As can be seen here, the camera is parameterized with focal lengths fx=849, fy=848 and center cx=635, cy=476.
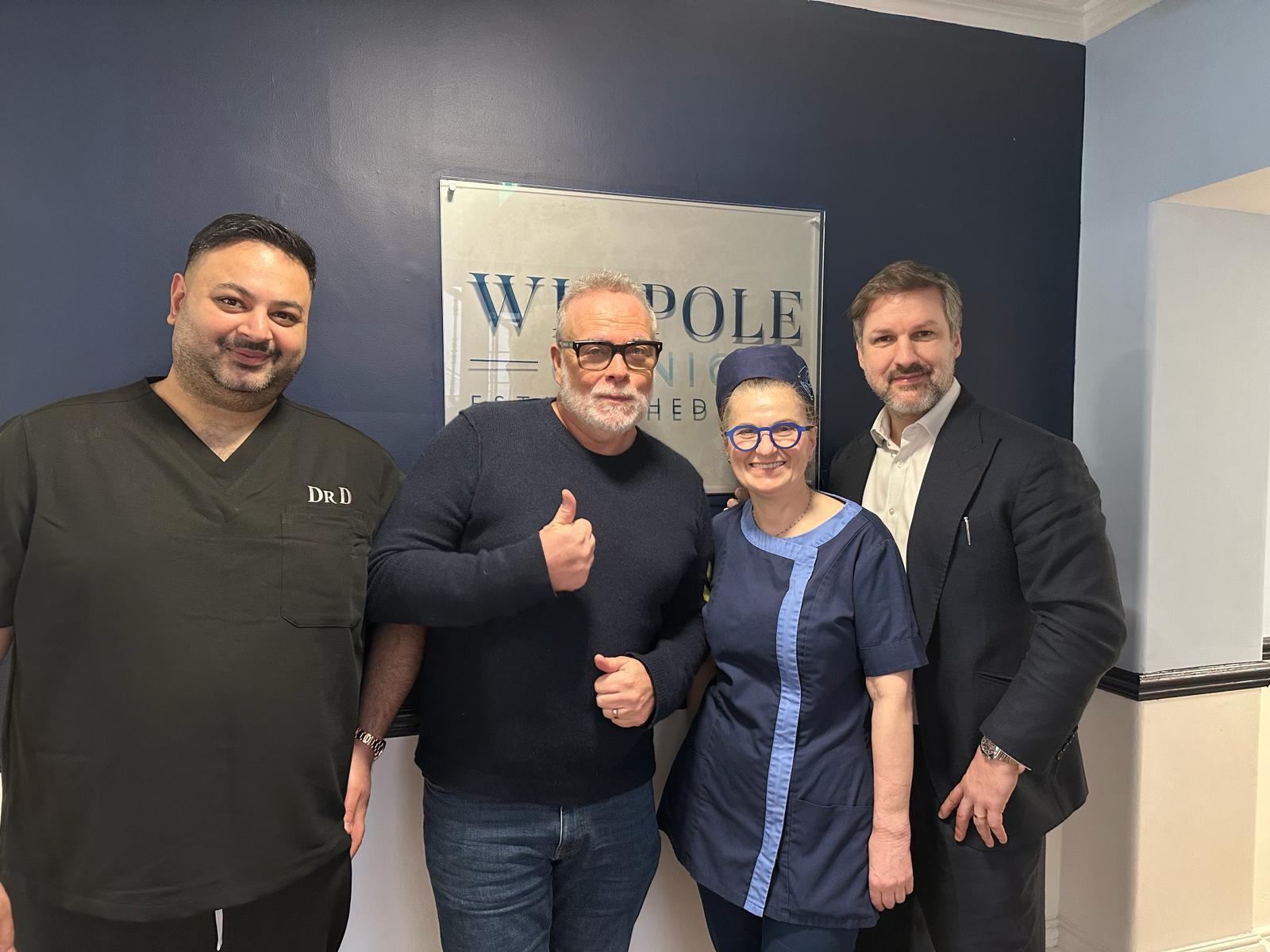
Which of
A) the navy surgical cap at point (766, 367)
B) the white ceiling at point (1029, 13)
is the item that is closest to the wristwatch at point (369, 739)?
the navy surgical cap at point (766, 367)

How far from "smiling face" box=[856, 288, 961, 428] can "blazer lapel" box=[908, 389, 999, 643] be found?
0.10 meters

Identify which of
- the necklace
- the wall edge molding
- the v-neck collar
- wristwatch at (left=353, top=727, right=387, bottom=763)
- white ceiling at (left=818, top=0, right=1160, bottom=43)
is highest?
white ceiling at (left=818, top=0, right=1160, bottom=43)

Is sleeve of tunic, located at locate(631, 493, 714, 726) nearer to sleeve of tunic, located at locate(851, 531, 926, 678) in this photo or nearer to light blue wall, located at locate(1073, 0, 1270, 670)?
sleeve of tunic, located at locate(851, 531, 926, 678)

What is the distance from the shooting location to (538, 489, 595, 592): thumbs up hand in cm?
155

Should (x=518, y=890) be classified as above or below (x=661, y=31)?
below

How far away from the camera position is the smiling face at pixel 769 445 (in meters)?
1.69

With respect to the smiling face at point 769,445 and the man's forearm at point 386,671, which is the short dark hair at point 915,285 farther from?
the man's forearm at point 386,671

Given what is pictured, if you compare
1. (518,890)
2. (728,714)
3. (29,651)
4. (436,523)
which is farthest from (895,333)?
(29,651)

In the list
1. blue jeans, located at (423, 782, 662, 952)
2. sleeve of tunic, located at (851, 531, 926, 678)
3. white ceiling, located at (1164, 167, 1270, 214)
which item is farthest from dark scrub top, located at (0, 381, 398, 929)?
white ceiling, located at (1164, 167, 1270, 214)

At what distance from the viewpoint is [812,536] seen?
1728 mm

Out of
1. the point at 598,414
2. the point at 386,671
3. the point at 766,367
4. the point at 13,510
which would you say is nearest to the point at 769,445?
the point at 766,367

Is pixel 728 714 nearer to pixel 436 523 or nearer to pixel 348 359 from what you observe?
pixel 436 523

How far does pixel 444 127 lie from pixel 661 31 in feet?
2.12

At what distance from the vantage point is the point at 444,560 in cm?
158
